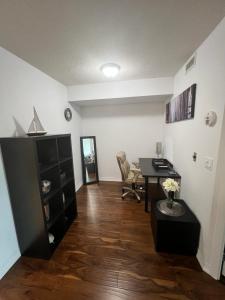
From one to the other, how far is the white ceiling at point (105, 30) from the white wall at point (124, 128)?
1585mm

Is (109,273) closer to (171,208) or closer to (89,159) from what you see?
(171,208)

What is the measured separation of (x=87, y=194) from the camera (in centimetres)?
337

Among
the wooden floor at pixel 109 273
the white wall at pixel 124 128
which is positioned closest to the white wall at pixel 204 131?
the wooden floor at pixel 109 273

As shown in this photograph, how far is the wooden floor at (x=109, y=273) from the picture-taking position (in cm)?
136

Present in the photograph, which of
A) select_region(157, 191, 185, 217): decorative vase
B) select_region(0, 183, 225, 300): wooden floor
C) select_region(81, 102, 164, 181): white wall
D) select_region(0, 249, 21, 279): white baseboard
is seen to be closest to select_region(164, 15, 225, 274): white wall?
select_region(157, 191, 185, 217): decorative vase

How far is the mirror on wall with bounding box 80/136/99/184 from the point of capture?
3844mm

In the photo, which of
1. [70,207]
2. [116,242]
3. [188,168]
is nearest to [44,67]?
[70,207]

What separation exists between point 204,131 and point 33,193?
6.66 feet

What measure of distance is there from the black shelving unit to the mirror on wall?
1810 millimetres

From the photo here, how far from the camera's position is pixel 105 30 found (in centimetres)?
137

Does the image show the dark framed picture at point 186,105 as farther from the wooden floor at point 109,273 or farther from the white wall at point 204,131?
the wooden floor at point 109,273

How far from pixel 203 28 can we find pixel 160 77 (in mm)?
1388

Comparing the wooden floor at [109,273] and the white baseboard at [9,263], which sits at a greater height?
the white baseboard at [9,263]

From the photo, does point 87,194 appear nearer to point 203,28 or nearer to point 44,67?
point 44,67
